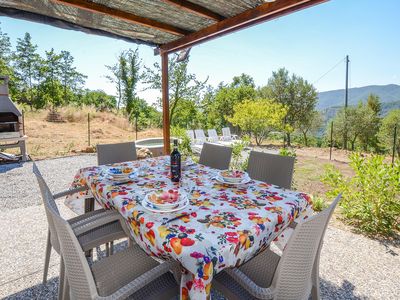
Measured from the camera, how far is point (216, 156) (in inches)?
102

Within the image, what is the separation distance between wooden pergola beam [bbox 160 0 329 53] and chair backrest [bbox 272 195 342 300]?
1882mm

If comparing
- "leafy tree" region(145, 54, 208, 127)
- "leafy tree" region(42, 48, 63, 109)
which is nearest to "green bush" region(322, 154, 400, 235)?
"leafy tree" region(145, 54, 208, 127)

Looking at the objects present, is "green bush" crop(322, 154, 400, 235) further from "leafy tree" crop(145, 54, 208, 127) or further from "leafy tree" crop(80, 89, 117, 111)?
"leafy tree" crop(80, 89, 117, 111)

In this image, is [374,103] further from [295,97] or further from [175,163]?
[175,163]

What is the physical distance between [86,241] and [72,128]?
10.6m

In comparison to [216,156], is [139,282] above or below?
below

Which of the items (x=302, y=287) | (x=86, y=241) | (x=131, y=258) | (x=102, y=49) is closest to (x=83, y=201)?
Result: (x=86, y=241)

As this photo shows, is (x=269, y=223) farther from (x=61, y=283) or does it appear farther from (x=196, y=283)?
(x=61, y=283)

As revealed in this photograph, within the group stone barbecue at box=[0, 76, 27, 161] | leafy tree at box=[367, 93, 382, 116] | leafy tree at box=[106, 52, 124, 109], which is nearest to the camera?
stone barbecue at box=[0, 76, 27, 161]

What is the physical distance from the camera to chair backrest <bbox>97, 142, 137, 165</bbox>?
2.61 meters

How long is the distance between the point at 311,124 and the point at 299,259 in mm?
15959

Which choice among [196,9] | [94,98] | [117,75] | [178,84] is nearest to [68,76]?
[94,98]

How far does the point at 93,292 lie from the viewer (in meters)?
0.98

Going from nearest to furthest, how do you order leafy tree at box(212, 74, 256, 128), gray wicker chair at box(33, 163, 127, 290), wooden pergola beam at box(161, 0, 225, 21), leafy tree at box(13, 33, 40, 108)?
gray wicker chair at box(33, 163, 127, 290) → wooden pergola beam at box(161, 0, 225, 21) → leafy tree at box(212, 74, 256, 128) → leafy tree at box(13, 33, 40, 108)
